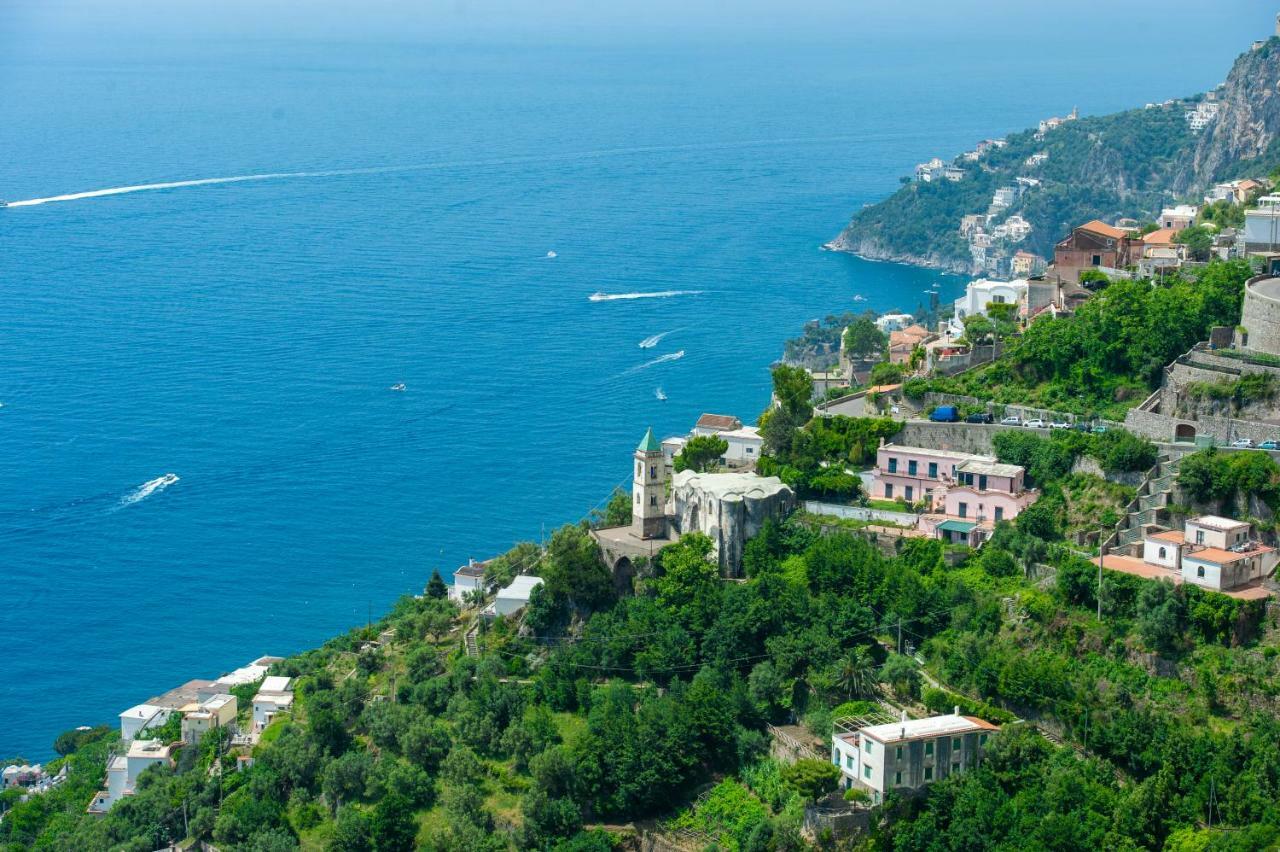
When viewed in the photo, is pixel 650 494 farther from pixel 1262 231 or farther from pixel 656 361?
pixel 656 361

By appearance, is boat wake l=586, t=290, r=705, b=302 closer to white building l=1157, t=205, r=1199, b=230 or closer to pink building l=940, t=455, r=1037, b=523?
white building l=1157, t=205, r=1199, b=230

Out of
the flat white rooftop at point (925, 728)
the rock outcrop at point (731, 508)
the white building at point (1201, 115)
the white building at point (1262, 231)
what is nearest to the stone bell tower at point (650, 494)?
the rock outcrop at point (731, 508)

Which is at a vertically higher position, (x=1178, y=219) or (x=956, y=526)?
(x=1178, y=219)

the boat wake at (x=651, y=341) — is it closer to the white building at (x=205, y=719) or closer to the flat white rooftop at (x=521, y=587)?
the white building at (x=205, y=719)

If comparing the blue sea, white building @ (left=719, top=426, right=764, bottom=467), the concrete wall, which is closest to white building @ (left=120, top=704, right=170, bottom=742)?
the blue sea

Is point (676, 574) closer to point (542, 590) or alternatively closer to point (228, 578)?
point (542, 590)

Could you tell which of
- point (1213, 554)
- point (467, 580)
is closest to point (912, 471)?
point (1213, 554)
